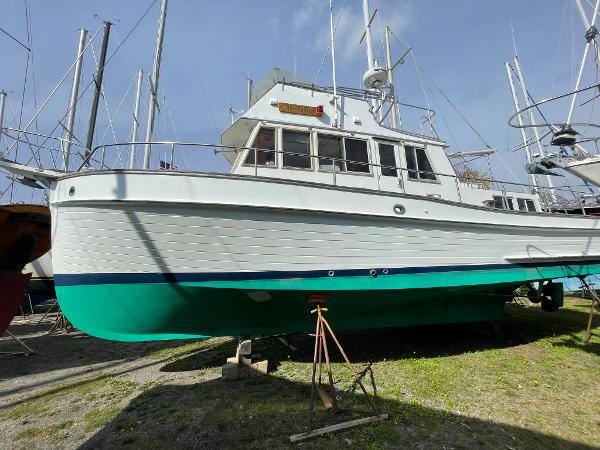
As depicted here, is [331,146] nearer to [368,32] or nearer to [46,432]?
[368,32]

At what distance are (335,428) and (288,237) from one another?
8.65 feet

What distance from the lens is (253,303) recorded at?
5.48 meters

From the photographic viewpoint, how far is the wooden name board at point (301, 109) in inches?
265

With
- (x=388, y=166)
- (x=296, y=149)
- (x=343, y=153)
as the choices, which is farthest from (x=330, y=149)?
(x=388, y=166)

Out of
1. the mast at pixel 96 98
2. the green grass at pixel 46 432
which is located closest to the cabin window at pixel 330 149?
the green grass at pixel 46 432

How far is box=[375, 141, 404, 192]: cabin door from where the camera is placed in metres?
6.71

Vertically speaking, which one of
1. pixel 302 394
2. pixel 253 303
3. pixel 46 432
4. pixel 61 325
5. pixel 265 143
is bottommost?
pixel 46 432

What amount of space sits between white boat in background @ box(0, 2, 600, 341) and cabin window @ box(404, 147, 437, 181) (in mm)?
32

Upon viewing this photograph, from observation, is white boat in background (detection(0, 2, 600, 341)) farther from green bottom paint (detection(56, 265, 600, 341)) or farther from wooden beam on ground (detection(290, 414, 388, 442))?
wooden beam on ground (detection(290, 414, 388, 442))

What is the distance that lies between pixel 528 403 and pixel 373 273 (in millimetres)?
2789

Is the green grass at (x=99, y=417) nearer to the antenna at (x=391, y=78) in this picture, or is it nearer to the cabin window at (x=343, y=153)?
the cabin window at (x=343, y=153)

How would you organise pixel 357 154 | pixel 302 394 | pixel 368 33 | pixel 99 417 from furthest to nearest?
1. pixel 368 33
2. pixel 357 154
3. pixel 302 394
4. pixel 99 417

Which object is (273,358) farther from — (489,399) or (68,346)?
(68,346)

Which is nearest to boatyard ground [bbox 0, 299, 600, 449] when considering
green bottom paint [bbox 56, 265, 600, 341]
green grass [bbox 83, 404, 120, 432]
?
green grass [bbox 83, 404, 120, 432]
